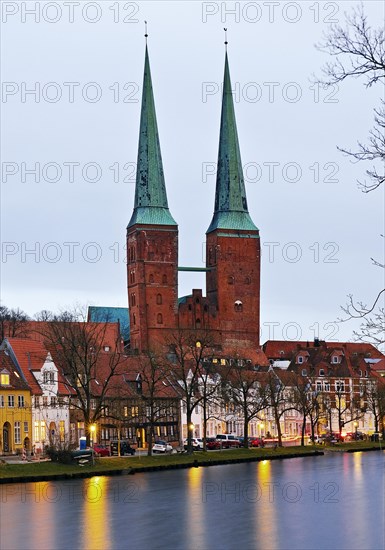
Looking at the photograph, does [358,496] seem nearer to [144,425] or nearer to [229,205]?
[144,425]

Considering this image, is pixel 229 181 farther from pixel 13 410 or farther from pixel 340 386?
pixel 13 410

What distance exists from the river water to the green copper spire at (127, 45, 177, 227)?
271ft

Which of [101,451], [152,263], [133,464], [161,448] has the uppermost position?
[152,263]

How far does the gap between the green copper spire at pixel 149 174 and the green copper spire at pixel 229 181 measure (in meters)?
7.71

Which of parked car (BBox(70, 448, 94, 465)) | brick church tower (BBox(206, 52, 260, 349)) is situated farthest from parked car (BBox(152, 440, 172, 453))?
brick church tower (BBox(206, 52, 260, 349))

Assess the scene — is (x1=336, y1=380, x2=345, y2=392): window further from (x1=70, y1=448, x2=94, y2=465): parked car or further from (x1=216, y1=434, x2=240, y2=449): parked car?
(x1=70, y1=448, x2=94, y2=465): parked car

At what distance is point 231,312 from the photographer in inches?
6580

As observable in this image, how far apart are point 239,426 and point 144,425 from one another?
2233 centimetres

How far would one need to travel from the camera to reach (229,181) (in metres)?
164

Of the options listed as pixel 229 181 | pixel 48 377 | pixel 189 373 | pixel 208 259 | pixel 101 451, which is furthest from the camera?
pixel 208 259

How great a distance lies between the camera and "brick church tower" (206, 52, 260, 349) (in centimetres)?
16500

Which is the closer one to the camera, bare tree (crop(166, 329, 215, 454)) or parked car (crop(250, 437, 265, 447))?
bare tree (crop(166, 329, 215, 454))

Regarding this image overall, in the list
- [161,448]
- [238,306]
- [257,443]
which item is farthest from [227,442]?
[238,306]

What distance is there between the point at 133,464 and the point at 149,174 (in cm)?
8187
